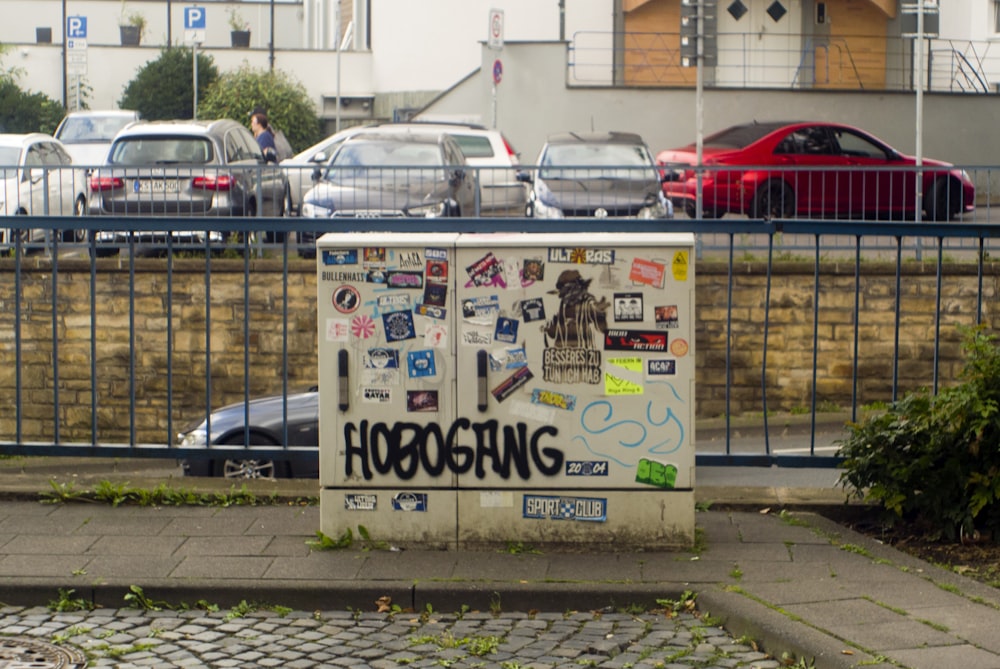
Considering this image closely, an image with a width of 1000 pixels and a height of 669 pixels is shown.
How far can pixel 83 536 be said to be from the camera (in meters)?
6.46

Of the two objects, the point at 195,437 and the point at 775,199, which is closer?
the point at 195,437

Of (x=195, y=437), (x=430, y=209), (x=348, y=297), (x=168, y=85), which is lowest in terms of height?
(x=195, y=437)

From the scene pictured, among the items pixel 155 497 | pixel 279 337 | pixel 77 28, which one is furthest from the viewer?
pixel 77 28

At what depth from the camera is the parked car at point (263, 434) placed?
1011 centimetres

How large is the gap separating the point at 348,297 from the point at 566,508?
131 cm

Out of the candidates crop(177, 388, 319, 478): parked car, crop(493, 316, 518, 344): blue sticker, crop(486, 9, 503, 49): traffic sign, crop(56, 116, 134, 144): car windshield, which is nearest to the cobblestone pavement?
crop(493, 316, 518, 344): blue sticker

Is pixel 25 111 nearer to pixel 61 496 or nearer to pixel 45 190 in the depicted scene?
pixel 45 190

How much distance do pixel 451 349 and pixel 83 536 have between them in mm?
1935

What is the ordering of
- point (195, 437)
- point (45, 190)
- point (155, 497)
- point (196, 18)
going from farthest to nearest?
point (196, 18), point (45, 190), point (195, 437), point (155, 497)

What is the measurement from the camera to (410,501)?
615 cm

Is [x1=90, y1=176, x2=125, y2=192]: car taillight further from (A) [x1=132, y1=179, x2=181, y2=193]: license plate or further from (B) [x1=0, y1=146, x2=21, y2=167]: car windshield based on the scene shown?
(B) [x1=0, y1=146, x2=21, y2=167]: car windshield

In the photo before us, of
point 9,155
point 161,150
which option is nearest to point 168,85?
point 9,155

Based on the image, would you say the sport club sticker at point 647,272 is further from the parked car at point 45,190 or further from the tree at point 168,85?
the tree at point 168,85

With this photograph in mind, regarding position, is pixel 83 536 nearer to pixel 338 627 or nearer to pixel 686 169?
pixel 338 627
